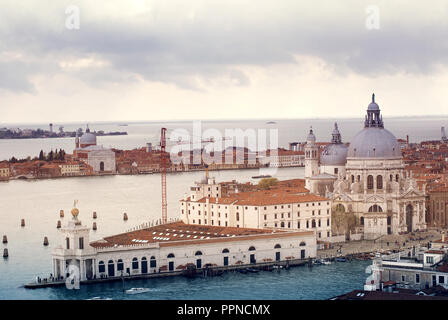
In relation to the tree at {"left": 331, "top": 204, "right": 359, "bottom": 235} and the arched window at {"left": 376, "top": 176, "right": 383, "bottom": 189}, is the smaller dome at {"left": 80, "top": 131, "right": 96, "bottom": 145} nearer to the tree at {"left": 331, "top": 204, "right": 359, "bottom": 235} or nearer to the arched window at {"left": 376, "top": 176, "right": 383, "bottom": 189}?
the arched window at {"left": 376, "top": 176, "right": 383, "bottom": 189}

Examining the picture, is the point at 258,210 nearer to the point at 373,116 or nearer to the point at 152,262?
the point at 152,262

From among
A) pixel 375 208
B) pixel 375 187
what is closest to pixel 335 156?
pixel 375 187

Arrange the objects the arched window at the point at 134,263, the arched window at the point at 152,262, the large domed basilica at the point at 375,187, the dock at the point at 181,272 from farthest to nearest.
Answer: the large domed basilica at the point at 375,187, the arched window at the point at 152,262, the arched window at the point at 134,263, the dock at the point at 181,272

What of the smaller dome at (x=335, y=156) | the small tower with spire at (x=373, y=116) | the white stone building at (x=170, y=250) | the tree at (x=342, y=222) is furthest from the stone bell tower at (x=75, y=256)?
the smaller dome at (x=335, y=156)

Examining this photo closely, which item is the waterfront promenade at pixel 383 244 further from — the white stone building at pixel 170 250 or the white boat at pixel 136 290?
the white boat at pixel 136 290

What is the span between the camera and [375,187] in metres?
18.3

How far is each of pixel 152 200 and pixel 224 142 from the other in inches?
1379

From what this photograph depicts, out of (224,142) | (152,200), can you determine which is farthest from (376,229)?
(224,142)

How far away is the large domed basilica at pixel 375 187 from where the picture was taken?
17848 millimetres

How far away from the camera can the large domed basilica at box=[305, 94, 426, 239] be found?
17.8 m

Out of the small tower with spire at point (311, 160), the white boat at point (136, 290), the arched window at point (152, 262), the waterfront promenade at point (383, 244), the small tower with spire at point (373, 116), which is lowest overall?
the white boat at point (136, 290)

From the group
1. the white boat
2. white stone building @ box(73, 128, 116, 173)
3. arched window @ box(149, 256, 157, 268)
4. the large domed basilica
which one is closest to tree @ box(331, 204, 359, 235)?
the large domed basilica

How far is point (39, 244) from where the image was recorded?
16969 millimetres
